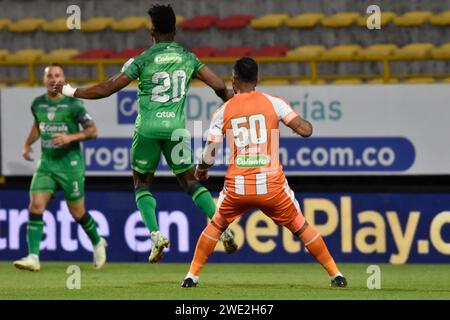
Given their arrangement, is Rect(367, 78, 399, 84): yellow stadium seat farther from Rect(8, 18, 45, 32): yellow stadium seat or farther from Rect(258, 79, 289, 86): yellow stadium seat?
Rect(8, 18, 45, 32): yellow stadium seat

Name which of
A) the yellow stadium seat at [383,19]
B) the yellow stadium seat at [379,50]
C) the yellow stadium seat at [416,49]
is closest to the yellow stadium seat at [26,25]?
the yellow stadium seat at [383,19]

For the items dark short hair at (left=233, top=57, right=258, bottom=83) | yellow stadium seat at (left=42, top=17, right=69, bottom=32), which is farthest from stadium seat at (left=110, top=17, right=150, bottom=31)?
dark short hair at (left=233, top=57, right=258, bottom=83)

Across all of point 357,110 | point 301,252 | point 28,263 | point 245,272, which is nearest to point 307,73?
Result: point 357,110

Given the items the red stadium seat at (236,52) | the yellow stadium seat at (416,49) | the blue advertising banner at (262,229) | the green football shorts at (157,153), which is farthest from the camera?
the red stadium seat at (236,52)

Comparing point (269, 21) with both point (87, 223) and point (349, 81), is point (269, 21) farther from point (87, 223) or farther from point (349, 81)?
point (87, 223)

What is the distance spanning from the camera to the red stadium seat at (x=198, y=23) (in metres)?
18.5

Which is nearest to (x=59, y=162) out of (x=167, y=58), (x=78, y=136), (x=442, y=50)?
(x=78, y=136)

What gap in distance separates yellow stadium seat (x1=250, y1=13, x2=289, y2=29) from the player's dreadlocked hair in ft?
26.6

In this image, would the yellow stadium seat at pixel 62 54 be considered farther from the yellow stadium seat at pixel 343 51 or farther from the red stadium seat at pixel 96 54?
the yellow stadium seat at pixel 343 51

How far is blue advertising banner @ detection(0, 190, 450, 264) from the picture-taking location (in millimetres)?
14180

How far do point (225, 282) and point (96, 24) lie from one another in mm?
8386

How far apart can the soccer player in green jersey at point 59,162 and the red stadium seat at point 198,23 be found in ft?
17.7

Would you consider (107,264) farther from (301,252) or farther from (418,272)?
(418,272)

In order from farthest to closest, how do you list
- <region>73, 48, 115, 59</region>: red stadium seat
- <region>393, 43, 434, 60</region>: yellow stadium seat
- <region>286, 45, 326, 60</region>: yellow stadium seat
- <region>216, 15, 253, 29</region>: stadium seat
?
<region>216, 15, 253, 29</region>: stadium seat, <region>73, 48, 115, 59</region>: red stadium seat, <region>286, 45, 326, 60</region>: yellow stadium seat, <region>393, 43, 434, 60</region>: yellow stadium seat
